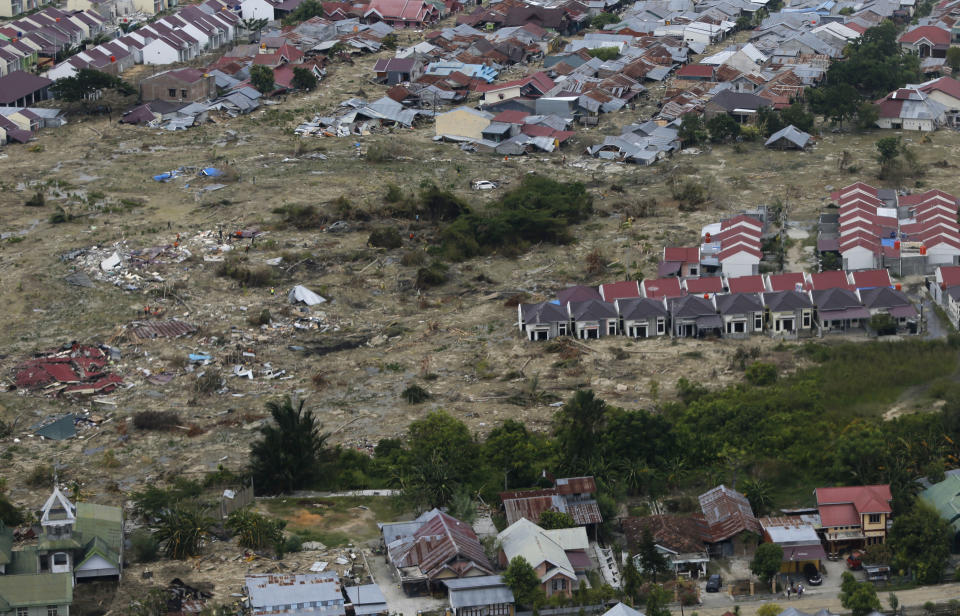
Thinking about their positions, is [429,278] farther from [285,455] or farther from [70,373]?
[285,455]

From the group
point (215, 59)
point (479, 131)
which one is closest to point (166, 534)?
point (479, 131)

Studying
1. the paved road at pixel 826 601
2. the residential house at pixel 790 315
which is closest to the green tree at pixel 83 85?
the residential house at pixel 790 315

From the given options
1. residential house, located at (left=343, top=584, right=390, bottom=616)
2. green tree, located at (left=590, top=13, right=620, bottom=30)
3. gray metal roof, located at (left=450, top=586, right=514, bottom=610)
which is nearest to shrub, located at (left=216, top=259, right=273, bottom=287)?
residential house, located at (left=343, top=584, right=390, bottom=616)

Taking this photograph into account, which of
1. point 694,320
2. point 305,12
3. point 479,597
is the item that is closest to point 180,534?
point 479,597

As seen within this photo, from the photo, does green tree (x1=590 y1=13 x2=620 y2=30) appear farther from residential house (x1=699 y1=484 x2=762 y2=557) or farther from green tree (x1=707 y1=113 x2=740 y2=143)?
residential house (x1=699 y1=484 x2=762 y2=557)

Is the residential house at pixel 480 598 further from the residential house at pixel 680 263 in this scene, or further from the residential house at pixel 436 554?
the residential house at pixel 680 263
